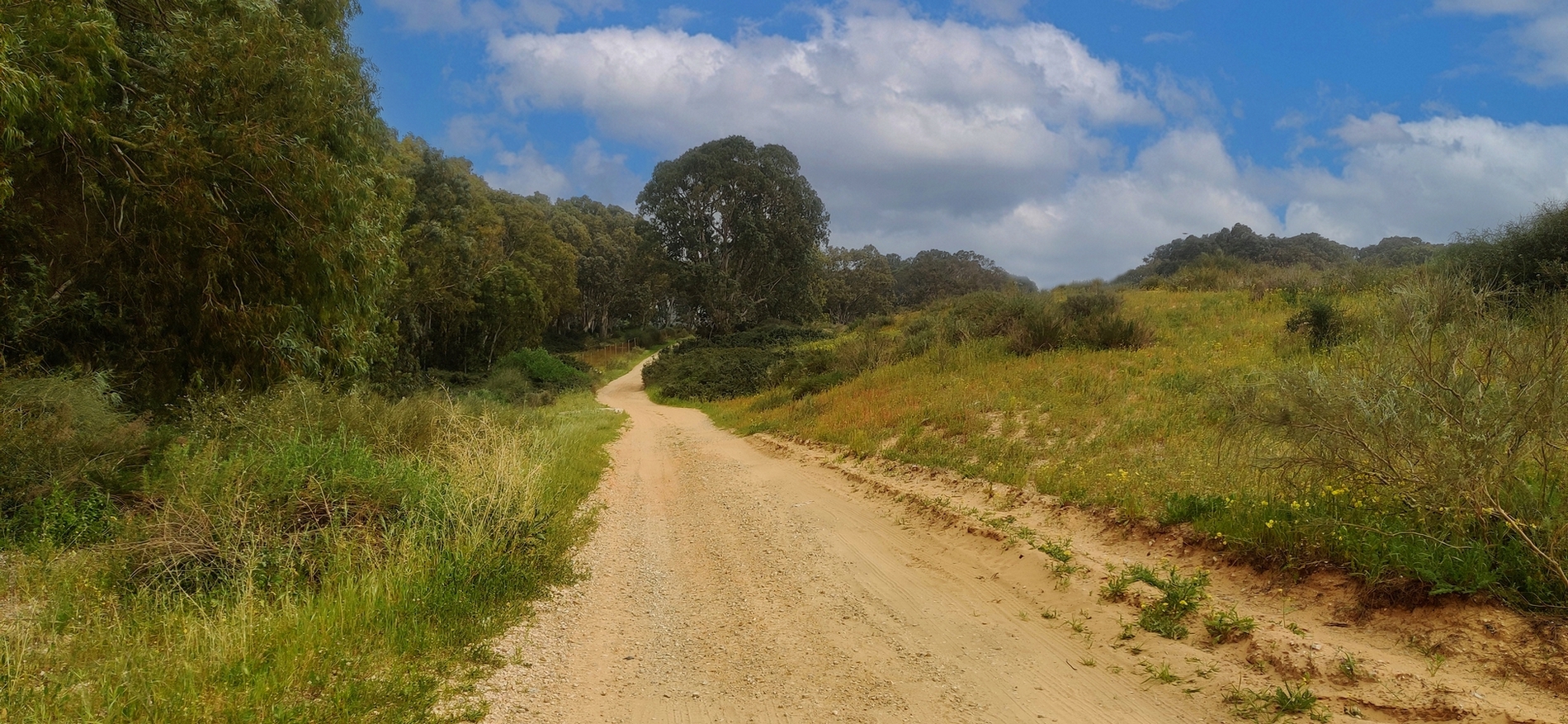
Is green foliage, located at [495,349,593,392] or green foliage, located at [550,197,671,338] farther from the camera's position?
green foliage, located at [550,197,671,338]

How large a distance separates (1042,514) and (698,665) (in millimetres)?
4471

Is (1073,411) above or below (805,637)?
above

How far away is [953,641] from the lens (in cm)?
520

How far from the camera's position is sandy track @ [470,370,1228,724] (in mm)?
4195

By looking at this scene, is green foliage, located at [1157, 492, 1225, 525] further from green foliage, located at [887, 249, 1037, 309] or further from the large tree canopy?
green foliage, located at [887, 249, 1037, 309]

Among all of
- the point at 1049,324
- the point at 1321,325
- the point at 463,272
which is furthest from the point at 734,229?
the point at 1321,325

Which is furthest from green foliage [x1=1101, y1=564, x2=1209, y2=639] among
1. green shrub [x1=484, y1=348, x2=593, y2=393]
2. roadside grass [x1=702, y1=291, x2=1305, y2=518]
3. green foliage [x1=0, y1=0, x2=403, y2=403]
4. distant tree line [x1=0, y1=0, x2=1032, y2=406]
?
green shrub [x1=484, y1=348, x2=593, y2=393]

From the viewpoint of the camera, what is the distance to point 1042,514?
25.7 ft

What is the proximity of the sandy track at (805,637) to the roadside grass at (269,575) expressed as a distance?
57 centimetres

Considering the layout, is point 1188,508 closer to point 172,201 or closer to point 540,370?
point 172,201

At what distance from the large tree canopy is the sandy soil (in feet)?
132

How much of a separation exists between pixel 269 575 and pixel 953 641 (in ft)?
15.7

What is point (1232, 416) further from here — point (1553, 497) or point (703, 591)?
point (703, 591)

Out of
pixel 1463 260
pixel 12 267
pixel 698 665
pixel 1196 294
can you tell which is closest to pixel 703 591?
pixel 698 665
